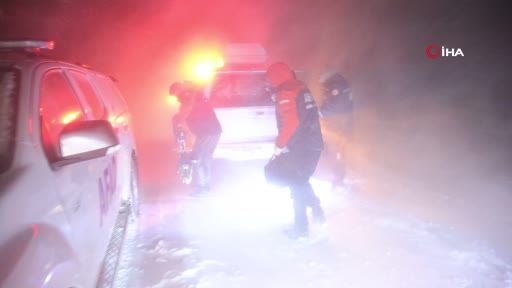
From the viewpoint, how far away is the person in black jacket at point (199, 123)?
562cm

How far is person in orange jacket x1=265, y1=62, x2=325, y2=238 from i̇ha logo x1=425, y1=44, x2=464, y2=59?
36.6ft

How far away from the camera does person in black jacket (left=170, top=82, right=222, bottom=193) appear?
5625mm

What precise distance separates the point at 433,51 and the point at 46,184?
14.6m

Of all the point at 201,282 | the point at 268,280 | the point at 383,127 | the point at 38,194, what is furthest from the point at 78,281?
the point at 383,127

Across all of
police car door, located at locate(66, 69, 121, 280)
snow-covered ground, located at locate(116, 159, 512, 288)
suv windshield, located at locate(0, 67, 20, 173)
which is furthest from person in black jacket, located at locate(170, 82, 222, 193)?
suv windshield, located at locate(0, 67, 20, 173)

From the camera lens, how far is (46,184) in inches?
67.7

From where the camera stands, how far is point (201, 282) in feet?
11.6

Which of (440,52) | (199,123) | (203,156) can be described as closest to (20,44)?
(199,123)

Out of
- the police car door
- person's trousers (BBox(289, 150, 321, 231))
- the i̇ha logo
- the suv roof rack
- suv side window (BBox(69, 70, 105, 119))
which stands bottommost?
person's trousers (BBox(289, 150, 321, 231))

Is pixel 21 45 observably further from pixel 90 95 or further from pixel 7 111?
pixel 90 95

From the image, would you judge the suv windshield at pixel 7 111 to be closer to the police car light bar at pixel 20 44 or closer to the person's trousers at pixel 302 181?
the police car light bar at pixel 20 44

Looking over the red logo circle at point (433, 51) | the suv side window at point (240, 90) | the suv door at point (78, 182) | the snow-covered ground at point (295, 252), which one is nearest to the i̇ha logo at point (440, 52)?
the red logo circle at point (433, 51)

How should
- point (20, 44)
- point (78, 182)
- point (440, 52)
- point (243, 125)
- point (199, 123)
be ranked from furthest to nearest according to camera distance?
point (440, 52)
point (243, 125)
point (199, 123)
point (20, 44)
point (78, 182)

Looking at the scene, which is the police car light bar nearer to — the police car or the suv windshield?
the police car
